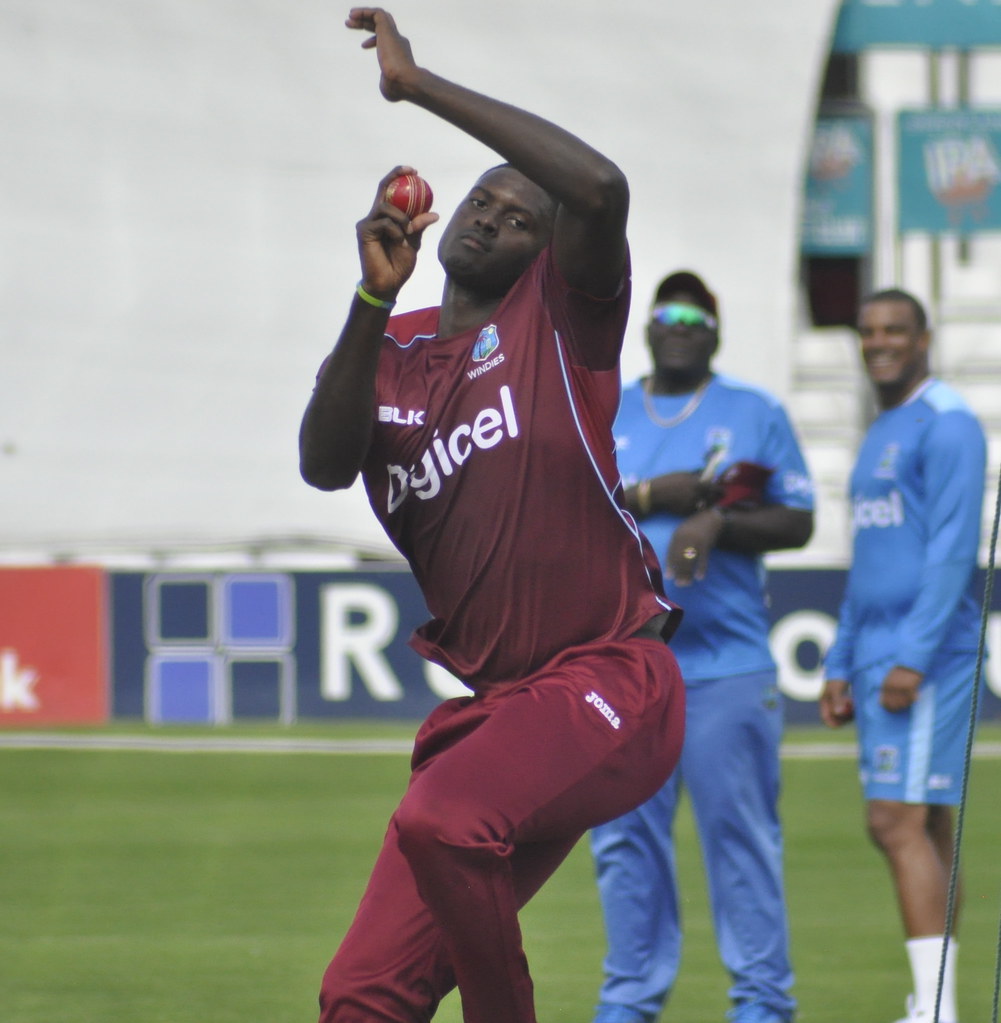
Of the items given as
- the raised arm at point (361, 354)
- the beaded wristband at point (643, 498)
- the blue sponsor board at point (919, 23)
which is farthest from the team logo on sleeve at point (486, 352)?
the blue sponsor board at point (919, 23)

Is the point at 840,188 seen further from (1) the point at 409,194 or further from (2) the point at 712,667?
(1) the point at 409,194

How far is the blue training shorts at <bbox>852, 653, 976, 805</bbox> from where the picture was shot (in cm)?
555

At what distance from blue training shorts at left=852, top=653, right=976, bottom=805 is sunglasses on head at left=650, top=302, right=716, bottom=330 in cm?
114

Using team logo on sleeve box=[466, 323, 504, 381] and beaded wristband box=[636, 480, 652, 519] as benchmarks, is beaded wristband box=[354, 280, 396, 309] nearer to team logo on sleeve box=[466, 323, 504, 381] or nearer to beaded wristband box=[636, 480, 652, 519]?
team logo on sleeve box=[466, 323, 504, 381]

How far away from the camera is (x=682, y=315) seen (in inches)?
225

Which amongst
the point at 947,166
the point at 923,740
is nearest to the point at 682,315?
the point at 923,740

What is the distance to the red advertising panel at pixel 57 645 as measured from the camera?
1355 cm

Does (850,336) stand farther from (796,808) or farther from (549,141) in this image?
(549,141)

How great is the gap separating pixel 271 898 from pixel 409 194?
4.76 m

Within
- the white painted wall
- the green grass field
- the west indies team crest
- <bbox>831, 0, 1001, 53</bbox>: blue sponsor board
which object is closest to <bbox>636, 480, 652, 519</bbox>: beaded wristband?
the green grass field

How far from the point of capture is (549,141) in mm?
3340

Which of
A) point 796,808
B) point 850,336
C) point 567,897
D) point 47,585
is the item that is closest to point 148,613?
point 47,585

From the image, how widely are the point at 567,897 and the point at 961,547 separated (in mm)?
2895

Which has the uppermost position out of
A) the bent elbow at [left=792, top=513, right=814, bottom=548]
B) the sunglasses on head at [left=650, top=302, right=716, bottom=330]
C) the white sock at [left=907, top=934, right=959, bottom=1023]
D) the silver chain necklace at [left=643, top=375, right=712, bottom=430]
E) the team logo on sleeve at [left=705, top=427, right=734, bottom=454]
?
the sunglasses on head at [left=650, top=302, right=716, bottom=330]
